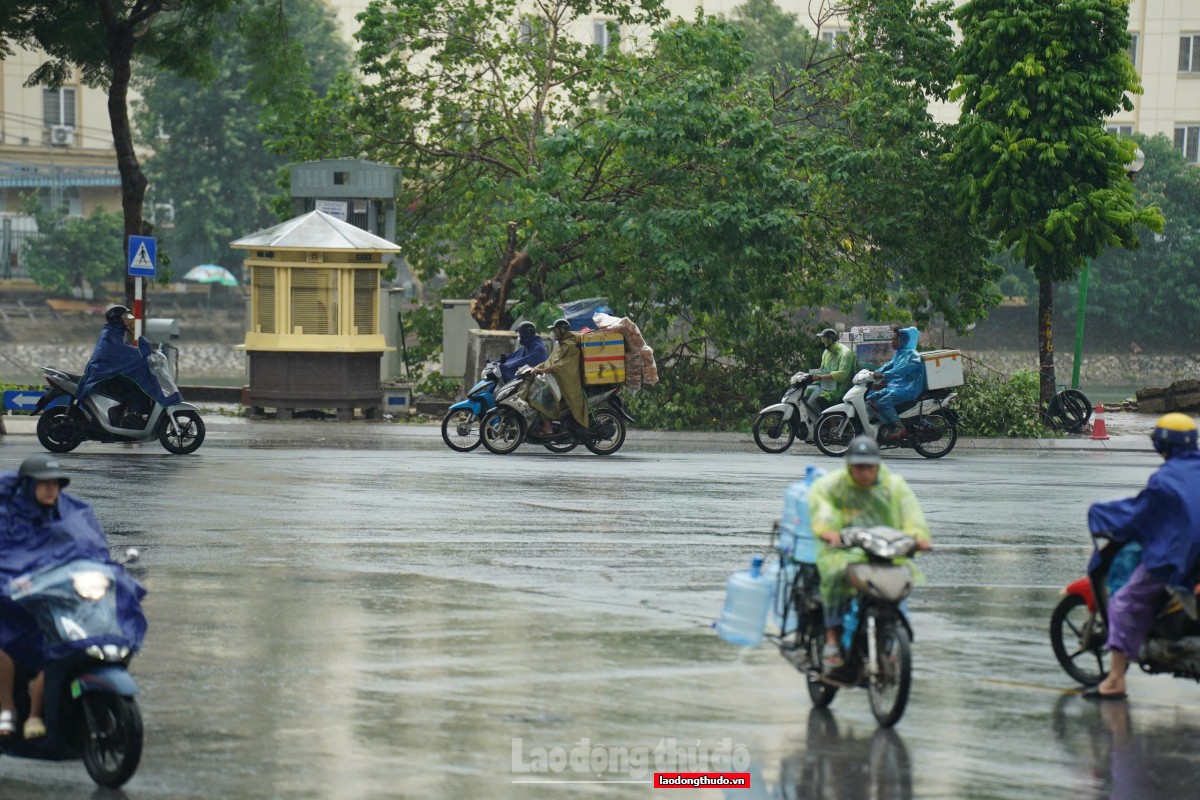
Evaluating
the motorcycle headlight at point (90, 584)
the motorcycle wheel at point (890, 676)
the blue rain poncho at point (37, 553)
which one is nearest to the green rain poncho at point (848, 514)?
the motorcycle wheel at point (890, 676)

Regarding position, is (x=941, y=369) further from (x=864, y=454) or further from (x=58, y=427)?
(x=864, y=454)

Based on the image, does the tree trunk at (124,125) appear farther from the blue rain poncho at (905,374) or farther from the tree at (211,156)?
the tree at (211,156)

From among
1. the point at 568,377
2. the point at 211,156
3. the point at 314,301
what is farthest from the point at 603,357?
the point at 211,156

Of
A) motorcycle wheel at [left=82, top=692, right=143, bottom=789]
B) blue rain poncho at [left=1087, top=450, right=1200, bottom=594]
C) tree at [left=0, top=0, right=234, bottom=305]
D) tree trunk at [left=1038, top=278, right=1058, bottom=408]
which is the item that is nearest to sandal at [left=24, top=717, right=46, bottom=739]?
motorcycle wheel at [left=82, top=692, right=143, bottom=789]

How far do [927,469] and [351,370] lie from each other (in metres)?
10.9

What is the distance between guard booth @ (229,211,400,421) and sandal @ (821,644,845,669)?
20955 millimetres

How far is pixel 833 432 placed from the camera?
2330 centimetres

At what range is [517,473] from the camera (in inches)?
781

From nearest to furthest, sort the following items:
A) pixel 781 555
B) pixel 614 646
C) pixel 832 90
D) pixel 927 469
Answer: pixel 781 555
pixel 614 646
pixel 927 469
pixel 832 90

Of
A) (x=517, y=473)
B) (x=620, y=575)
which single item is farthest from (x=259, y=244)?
(x=620, y=575)

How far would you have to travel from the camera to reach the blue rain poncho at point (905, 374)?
2325 centimetres

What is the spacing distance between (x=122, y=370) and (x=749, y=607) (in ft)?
43.4

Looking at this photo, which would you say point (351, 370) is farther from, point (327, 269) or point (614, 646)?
point (614, 646)

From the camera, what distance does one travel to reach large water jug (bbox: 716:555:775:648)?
28.9 ft
